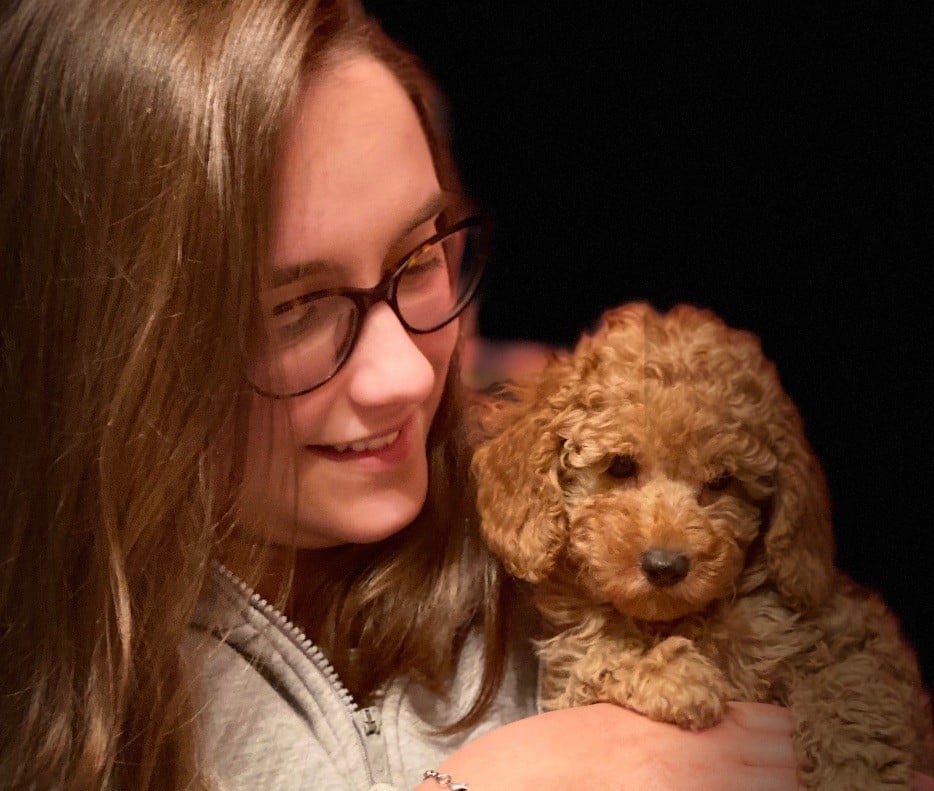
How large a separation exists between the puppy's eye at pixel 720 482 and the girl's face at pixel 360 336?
442 mm

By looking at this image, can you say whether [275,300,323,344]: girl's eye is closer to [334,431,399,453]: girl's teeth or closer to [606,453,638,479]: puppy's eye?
[334,431,399,453]: girl's teeth

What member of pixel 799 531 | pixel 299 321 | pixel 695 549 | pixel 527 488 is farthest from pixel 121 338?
pixel 799 531

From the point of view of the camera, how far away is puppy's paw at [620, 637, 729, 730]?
1.38 metres

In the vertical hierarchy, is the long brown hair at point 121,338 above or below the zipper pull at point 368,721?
above

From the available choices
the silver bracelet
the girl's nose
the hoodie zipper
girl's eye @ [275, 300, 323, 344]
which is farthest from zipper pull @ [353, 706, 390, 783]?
girl's eye @ [275, 300, 323, 344]

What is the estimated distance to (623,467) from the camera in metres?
1.49

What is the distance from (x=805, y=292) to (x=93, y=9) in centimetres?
104

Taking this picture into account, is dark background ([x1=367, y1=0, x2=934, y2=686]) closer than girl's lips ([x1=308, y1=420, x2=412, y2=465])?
Yes

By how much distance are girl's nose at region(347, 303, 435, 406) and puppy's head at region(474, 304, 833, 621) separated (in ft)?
0.69

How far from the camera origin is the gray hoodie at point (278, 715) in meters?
1.54

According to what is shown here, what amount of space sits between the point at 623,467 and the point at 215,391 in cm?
60

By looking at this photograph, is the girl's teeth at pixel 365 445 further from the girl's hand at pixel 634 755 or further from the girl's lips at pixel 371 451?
the girl's hand at pixel 634 755

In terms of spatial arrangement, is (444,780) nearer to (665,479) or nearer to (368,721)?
(368,721)

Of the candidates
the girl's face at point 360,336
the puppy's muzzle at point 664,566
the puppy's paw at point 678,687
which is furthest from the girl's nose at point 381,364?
the puppy's paw at point 678,687
